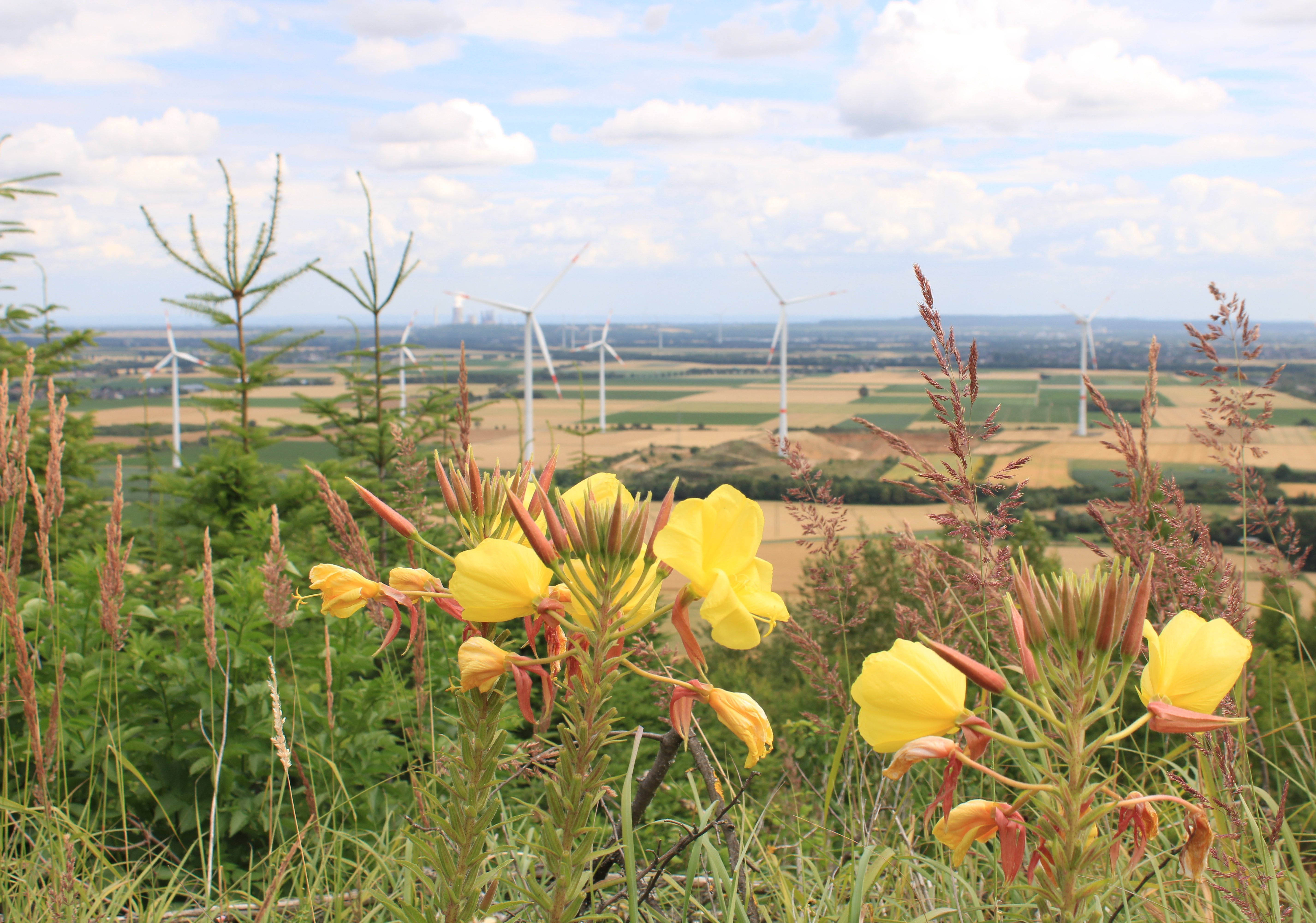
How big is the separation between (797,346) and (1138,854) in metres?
187

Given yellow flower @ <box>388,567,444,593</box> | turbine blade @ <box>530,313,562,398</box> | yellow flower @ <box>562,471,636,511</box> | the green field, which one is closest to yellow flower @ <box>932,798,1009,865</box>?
yellow flower @ <box>562,471,636,511</box>

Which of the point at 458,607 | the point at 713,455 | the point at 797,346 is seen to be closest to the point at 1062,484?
the point at 713,455

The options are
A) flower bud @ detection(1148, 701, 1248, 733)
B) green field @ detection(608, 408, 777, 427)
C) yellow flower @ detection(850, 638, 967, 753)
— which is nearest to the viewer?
flower bud @ detection(1148, 701, 1248, 733)

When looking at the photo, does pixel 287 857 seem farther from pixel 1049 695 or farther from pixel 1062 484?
pixel 1062 484

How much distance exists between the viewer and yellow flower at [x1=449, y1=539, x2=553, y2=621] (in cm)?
126

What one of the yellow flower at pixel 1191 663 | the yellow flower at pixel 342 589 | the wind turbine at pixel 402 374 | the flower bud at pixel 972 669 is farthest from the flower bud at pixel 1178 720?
the wind turbine at pixel 402 374

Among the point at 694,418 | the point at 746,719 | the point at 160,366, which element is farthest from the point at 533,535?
the point at 694,418

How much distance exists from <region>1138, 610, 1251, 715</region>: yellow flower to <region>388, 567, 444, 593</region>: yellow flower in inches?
44.2

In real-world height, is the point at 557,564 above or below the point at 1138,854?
above

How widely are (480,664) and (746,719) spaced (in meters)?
0.42

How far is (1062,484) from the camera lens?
4297cm

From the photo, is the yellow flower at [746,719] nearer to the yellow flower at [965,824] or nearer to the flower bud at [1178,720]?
the yellow flower at [965,824]

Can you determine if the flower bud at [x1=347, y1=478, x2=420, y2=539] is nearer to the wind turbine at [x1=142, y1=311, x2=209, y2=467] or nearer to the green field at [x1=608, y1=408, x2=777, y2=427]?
the wind turbine at [x1=142, y1=311, x2=209, y2=467]

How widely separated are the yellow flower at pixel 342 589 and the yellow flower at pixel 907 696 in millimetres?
831
